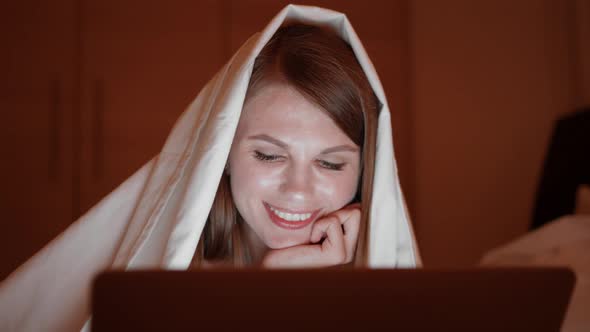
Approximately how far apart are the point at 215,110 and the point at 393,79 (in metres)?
2.22

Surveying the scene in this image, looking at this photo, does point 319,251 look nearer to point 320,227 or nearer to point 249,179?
point 320,227

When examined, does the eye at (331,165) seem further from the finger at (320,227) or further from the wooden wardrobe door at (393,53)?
the wooden wardrobe door at (393,53)

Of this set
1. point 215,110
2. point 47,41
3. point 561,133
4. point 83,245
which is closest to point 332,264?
point 215,110

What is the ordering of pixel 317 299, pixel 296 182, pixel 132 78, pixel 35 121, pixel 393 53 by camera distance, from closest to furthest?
pixel 317 299 < pixel 296 182 < pixel 35 121 < pixel 132 78 < pixel 393 53

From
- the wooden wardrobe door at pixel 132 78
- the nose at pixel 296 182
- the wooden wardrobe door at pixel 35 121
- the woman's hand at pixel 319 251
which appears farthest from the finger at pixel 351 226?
the wooden wardrobe door at pixel 35 121

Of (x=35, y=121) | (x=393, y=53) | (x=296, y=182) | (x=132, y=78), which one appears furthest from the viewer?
(x=393, y=53)

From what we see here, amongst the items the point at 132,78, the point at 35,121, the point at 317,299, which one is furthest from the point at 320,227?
the point at 35,121

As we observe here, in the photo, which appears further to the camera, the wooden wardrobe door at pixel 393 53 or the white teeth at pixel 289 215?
the wooden wardrobe door at pixel 393 53

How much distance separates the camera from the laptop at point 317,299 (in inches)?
16.5

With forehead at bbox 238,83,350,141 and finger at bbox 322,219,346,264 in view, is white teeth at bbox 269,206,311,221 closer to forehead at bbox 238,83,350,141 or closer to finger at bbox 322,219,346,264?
finger at bbox 322,219,346,264

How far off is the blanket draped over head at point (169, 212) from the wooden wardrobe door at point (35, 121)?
1.75 metres

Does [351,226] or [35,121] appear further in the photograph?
[35,121]

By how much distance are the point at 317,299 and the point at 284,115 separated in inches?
26.4

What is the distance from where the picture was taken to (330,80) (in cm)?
110
